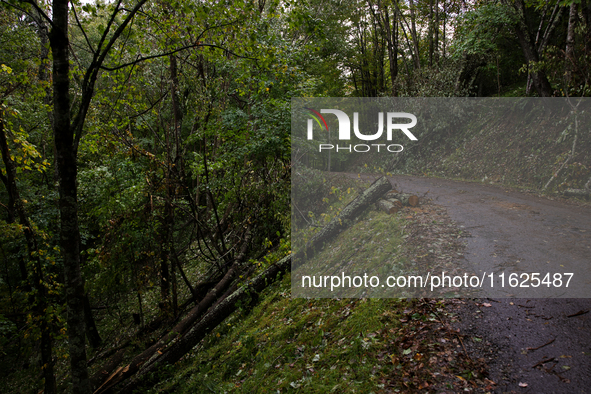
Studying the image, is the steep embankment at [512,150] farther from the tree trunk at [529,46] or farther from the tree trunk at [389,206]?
the tree trunk at [389,206]

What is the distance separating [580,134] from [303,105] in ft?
26.2

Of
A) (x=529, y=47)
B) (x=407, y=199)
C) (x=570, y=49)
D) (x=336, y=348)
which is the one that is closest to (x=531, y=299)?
(x=336, y=348)

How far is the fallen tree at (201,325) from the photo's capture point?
24.0ft

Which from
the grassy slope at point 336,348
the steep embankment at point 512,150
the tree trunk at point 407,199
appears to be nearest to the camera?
the grassy slope at point 336,348

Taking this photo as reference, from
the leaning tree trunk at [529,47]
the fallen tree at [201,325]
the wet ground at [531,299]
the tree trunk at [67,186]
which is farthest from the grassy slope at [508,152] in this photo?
the tree trunk at [67,186]

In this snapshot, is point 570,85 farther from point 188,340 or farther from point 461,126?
point 188,340

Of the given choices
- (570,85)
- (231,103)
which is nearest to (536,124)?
(570,85)

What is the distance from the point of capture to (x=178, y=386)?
6242 mm

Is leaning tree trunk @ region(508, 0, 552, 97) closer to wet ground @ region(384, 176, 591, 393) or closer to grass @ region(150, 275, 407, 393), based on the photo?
wet ground @ region(384, 176, 591, 393)

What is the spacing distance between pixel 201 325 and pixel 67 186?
467 cm

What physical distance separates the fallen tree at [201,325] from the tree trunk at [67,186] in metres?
3.20

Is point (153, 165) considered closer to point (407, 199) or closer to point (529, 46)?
point (407, 199)

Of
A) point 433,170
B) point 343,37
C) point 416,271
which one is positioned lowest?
point 416,271

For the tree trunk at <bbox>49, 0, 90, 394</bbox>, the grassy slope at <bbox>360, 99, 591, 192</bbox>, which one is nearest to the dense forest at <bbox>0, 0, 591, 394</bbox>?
the tree trunk at <bbox>49, 0, 90, 394</bbox>
